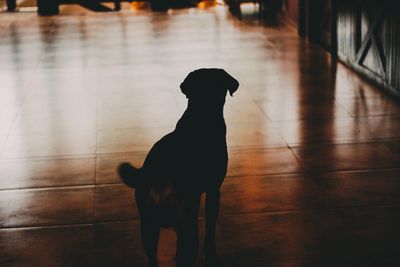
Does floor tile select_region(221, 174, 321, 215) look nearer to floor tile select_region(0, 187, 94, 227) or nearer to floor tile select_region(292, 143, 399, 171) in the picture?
floor tile select_region(292, 143, 399, 171)

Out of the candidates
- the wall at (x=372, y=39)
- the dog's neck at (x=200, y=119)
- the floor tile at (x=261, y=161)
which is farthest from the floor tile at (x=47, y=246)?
the wall at (x=372, y=39)

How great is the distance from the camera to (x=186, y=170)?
12.4 ft

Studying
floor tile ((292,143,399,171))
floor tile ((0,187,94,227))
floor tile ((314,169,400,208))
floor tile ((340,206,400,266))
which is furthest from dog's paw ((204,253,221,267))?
floor tile ((292,143,399,171))

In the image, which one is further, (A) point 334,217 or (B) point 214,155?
(A) point 334,217

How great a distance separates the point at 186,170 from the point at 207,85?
54 centimetres

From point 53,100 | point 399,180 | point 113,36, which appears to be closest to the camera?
point 399,180

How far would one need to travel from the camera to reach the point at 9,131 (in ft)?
25.8

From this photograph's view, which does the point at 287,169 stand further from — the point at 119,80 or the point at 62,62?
the point at 62,62

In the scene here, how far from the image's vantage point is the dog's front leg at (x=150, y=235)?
12.8 feet

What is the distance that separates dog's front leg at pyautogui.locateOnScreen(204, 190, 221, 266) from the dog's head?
68cm

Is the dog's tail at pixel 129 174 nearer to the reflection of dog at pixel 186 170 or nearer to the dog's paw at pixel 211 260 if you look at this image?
the reflection of dog at pixel 186 170

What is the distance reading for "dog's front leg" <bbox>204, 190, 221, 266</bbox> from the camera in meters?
4.38

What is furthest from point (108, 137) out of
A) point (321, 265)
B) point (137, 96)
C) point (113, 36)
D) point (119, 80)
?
point (113, 36)

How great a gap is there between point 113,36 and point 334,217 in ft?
31.1
